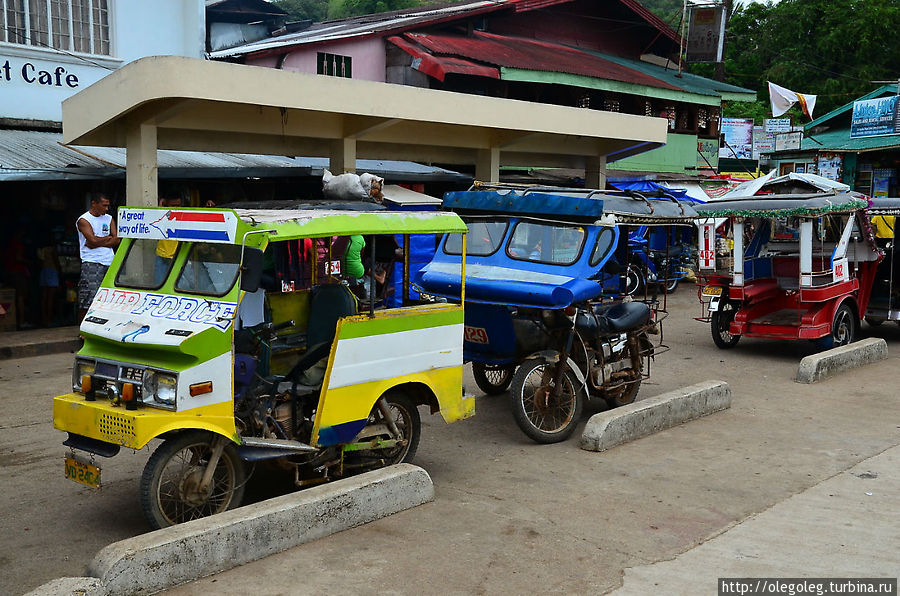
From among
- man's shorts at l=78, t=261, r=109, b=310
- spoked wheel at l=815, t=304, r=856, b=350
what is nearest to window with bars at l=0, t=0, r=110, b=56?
man's shorts at l=78, t=261, r=109, b=310

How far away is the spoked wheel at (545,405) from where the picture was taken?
7.67 meters

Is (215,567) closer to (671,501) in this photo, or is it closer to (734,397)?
(671,501)

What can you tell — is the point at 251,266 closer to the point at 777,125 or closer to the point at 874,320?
the point at 874,320

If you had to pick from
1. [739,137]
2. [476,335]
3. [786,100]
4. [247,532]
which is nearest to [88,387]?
[247,532]

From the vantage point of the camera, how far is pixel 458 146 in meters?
15.9

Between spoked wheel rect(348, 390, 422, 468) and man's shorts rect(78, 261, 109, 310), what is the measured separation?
20.7 ft

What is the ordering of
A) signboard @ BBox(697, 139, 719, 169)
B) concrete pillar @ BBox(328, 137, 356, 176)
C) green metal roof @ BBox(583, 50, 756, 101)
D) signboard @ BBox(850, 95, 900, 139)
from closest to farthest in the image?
concrete pillar @ BBox(328, 137, 356, 176)
green metal roof @ BBox(583, 50, 756, 101)
signboard @ BBox(697, 139, 719, 169)
signboard @ BBox(850, 95, 900, 139)

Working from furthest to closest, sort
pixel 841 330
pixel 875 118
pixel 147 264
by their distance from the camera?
pixel 875 118
pixel 841 330
pixel 147 264

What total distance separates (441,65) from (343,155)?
15.6ft

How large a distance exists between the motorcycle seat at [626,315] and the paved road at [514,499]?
3.63 ft

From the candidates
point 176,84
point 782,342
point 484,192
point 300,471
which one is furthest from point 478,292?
point 782,342

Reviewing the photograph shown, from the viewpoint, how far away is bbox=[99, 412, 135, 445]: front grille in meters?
5.00

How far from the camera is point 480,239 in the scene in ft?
28.6

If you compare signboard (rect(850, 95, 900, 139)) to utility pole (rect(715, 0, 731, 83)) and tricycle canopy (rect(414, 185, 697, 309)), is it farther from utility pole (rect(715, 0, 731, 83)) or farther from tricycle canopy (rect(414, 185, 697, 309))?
tricycle canopy (rect(414, 185, 697, 309))
